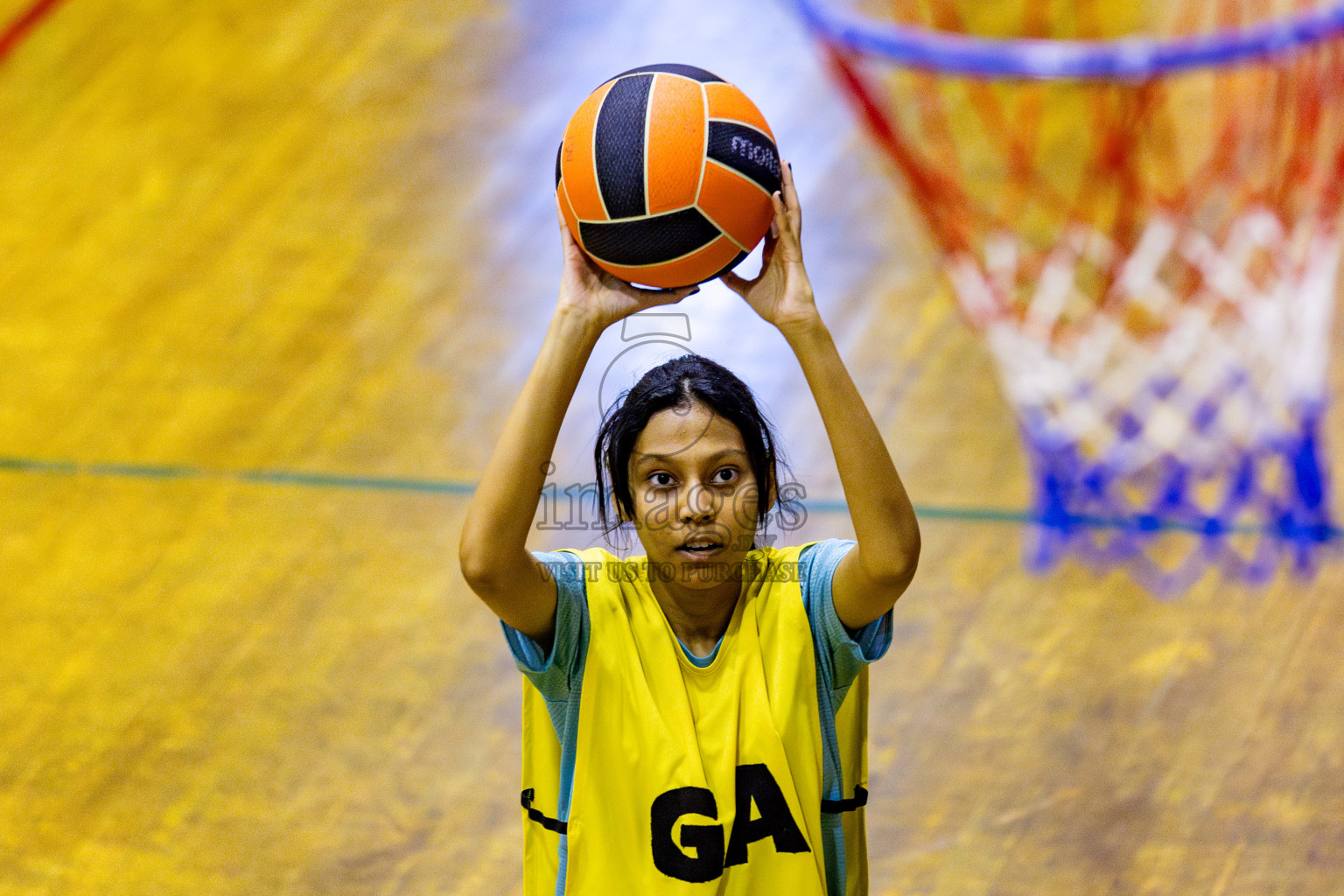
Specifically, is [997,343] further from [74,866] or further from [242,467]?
[74,866]

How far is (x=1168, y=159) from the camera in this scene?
4.71m

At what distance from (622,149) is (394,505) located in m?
2.45

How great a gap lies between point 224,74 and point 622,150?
15.5 feet

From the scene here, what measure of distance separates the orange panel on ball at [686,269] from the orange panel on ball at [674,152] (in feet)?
0.23

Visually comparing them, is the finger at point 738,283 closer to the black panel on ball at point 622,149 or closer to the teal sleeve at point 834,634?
the black panel on ball at point 622,149

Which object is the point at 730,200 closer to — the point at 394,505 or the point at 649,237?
the point at 649,237

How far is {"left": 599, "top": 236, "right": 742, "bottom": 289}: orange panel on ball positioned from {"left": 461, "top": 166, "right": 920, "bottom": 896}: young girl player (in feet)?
0.08

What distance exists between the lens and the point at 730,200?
188 centimetres

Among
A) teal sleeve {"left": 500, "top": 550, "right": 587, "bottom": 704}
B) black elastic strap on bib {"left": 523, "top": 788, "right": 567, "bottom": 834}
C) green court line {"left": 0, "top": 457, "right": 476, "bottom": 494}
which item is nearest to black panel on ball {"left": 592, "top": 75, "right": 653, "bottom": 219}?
teal sleeve {"left": 500, "top": 550, "right": 587, "bottom": 704}

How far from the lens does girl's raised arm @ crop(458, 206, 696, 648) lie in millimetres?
1694

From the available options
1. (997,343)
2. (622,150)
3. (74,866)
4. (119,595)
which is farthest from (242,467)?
(622,150)

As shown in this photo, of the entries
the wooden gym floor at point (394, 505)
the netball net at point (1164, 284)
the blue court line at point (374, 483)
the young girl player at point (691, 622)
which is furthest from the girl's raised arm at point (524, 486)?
the blue court line at point (374, 483)

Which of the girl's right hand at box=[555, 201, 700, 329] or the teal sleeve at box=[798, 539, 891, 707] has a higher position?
the girl's right hand at box=[555, 201, 700, 329]

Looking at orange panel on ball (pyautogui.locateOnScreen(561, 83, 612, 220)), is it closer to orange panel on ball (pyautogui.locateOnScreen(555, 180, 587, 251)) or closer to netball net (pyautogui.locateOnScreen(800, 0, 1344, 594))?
orange panel on ball (pyautogui.locateOnScreen(555, 180, 587, 251))
